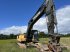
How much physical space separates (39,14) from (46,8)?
124 inches

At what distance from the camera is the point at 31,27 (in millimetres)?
30359

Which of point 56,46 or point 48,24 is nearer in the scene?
point 56,46

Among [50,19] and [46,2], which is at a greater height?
[46,2]

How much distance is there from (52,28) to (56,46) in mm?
2577

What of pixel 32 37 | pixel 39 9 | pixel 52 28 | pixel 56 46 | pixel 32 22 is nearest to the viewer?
pixel 56 46

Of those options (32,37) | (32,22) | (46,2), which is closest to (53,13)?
(46,2)

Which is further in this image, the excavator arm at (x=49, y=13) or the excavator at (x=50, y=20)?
the excavator arm at (x=49, y=13)

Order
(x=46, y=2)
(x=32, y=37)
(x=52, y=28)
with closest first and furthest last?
(x=52, y=28)
(x=46, y=2)
(x=32, y=37)

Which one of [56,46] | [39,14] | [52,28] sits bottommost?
[56,46]

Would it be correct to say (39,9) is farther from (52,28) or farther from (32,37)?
(32,37)

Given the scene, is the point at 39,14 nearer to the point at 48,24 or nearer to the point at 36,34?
the point at 48,24

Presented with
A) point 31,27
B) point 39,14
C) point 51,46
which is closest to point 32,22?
point 31,27

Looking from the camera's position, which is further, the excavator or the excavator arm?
the excavator arm

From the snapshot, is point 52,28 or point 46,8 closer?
point 52,28
